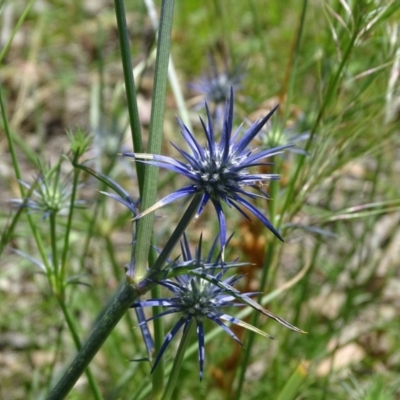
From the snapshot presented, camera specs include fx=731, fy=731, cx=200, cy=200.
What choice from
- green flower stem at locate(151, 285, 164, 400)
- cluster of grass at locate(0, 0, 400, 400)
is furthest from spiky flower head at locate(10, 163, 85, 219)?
green flower stem at locate(151, 285, 164, 400)

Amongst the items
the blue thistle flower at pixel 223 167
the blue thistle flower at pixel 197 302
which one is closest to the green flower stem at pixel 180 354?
the blue thistle flower at pixel 197 302

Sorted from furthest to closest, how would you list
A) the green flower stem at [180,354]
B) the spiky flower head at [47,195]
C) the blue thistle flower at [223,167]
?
the spiky flower head at [47,195] → the green flower stem at [180,354] → the blue thistle flower at [223,167]

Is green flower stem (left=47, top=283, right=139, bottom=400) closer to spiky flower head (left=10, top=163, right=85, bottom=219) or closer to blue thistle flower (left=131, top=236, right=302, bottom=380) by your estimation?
blue thistle flower (left=131, top=236, right=302, bottom=380)

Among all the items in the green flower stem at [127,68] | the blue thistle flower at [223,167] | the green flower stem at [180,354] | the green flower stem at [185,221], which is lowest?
the green flower stem at [180,354]

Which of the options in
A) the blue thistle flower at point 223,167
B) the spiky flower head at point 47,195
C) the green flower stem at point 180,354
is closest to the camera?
the blue thistle flower at point 223,167

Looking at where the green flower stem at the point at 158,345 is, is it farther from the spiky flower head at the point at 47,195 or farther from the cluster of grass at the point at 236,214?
the spiky flower head at the point at 47,195

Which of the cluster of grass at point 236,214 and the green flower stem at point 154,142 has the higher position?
the cluster of grass at point 236,214

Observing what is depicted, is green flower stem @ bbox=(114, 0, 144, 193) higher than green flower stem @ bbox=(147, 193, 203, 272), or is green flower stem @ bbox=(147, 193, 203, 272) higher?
green flower stem @ bbox=(114, 0, 144, 193)

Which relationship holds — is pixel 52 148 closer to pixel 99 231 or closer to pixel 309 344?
pixel 99 231
